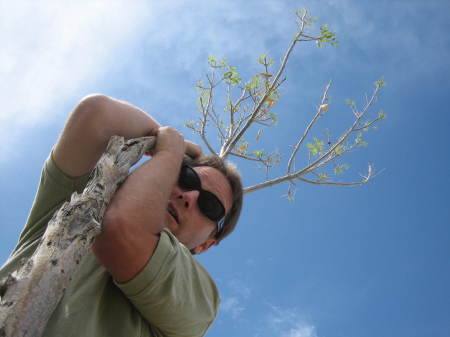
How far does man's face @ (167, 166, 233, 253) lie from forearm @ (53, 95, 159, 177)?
484 mm

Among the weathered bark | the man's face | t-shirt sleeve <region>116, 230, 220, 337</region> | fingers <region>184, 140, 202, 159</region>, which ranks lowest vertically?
the weathered bark

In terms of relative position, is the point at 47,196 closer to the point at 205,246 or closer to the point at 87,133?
the point at 87,133

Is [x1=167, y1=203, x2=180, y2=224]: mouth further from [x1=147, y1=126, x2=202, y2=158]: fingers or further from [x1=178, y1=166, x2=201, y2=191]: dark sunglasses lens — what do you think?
[x1=147, y1=126, x2=202, y2=158]: fingers

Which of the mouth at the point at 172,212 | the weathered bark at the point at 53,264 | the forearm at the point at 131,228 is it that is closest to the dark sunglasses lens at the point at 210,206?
the mouth at the point at 172,212

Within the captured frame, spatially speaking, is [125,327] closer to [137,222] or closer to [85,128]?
[137,222]

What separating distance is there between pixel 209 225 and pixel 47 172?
89cm

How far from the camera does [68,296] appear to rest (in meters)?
1.54

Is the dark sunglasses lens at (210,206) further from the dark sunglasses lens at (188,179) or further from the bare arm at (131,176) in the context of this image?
the bare arm at (131,176)

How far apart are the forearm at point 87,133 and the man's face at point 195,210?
484mm

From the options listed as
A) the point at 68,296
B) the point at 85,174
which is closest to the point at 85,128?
the point at 85,174

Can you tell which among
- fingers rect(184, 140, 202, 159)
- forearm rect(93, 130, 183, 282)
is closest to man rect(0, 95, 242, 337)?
forearm rect(93, 130, 183, 282)

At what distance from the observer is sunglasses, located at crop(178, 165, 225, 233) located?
2234 millimetres

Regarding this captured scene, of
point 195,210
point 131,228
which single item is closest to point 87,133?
point 131,228

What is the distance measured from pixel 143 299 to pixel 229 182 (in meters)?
1.15
